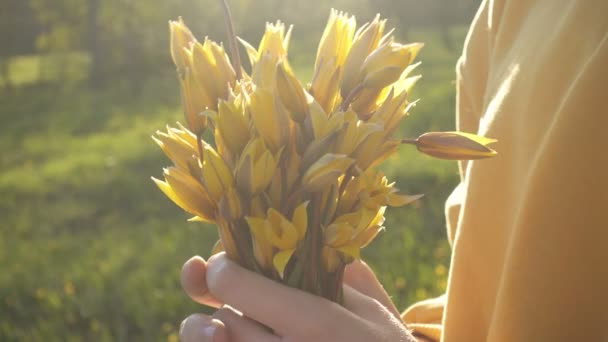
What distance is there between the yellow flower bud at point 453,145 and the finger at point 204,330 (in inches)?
11.2

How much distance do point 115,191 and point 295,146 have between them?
6.13m

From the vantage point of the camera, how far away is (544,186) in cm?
100

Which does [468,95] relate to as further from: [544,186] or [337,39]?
[337,39]

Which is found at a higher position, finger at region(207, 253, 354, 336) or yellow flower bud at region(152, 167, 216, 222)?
yellow flower bud at region(152, 167, 216, 222)

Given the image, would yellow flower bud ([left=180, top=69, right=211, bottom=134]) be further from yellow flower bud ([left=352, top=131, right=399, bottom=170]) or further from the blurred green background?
the blurred green background

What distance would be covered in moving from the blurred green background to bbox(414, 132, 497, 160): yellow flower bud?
2.61 meters

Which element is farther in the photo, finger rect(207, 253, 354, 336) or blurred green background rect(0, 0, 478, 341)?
blurred green background rect(0, 0, 478, 341)

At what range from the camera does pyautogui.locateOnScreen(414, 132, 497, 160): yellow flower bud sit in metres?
0.80

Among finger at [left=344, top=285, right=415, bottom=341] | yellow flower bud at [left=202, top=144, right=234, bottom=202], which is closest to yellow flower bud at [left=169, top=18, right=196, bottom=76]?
yellow flower bud at [left=202, top=144, right=234, bottom=202]

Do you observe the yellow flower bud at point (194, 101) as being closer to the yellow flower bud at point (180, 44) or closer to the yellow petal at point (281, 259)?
the yellow flower bud at point (180, 44)

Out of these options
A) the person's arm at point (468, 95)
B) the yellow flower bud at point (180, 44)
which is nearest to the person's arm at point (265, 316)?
the yellow flower bud at point (180, 44)

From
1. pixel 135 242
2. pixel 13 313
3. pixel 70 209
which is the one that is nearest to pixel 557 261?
pixel 13 313

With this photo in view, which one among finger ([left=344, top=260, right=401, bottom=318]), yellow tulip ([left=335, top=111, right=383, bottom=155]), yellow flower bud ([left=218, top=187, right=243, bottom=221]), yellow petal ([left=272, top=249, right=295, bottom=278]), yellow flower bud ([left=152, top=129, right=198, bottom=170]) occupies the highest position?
yellow tulip ([left=335, top=111, right=383, bottom=155])

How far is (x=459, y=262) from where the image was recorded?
1218 millimetres
